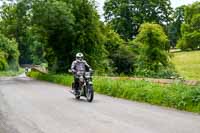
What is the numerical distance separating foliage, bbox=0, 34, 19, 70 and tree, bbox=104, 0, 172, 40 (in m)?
18.0

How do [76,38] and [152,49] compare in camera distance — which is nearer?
[76,38]

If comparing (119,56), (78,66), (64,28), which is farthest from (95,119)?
(119,56)

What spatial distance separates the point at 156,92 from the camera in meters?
17.4

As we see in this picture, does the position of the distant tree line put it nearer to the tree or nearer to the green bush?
the green bush

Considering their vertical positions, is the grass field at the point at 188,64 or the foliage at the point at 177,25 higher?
the foliage at the point at 177,25

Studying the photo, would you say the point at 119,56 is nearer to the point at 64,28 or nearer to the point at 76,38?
the point at 76,38

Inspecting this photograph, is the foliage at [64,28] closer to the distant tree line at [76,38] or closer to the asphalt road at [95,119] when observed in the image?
the distant tree line at [76,38]

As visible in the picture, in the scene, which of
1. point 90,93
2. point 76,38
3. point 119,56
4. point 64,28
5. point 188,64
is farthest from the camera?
point 188,64

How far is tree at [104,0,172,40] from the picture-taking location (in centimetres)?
8656

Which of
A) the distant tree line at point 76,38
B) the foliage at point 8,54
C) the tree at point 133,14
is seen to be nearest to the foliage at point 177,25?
the tree at point 133,14

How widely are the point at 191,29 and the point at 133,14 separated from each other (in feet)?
36.0

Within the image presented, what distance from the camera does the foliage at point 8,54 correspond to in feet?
262

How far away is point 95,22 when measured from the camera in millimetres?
40406

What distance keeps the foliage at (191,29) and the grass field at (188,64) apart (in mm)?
4593
